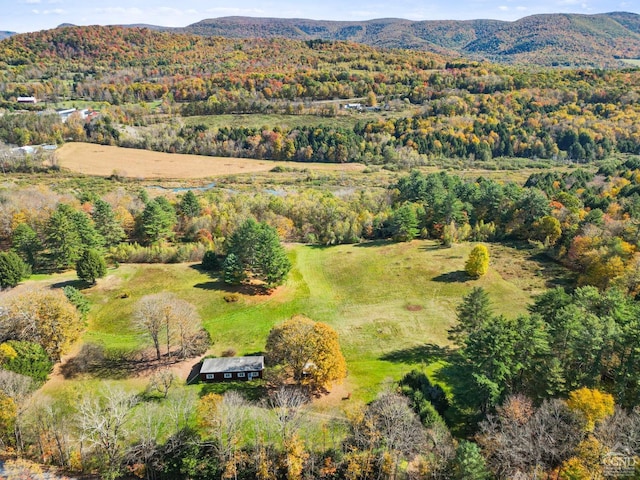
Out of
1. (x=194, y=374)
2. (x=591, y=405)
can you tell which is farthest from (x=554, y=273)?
(x=194, y=374)

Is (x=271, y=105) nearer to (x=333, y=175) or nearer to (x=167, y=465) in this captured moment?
(x=333, y=175)

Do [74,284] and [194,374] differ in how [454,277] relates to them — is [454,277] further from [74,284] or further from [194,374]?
[74,284]

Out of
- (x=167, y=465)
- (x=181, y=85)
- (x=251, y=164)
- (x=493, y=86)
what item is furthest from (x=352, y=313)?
(x=181, y=85)

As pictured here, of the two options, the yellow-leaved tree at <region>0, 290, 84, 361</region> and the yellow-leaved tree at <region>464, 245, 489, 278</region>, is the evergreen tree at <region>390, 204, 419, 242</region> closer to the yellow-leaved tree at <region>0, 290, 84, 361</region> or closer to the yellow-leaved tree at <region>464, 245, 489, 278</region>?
the yellow-leaved tree at <region>464, 245, 489, 278</region>

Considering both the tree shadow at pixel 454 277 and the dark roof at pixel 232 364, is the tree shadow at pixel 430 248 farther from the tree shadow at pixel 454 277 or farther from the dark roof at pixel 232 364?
the dark roof at pixel 232 364

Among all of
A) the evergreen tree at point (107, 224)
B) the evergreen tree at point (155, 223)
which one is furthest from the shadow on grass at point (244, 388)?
the evergreen tree at point (107, 224)
